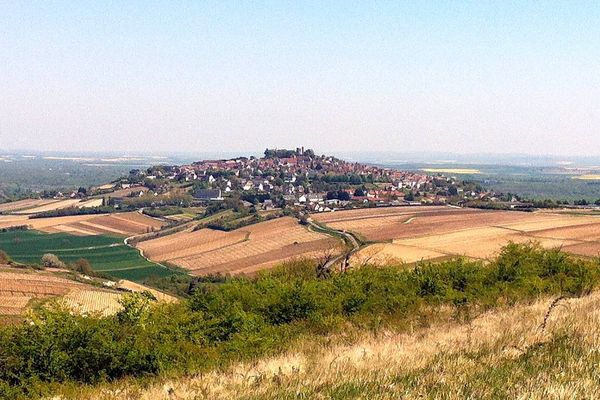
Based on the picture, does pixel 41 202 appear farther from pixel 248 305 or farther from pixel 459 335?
pixel 459 335

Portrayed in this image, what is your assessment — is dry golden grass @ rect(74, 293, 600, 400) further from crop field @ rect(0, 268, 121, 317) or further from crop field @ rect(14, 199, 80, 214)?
crop field @ rect(14, 199, 80, 214)

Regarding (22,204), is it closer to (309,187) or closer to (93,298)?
(309,187)

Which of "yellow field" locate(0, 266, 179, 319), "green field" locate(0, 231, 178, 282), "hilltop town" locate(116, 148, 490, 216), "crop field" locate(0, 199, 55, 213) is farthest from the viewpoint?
"hilltop town" locate(116, 148, 490, 216)

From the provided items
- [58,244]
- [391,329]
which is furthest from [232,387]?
[58,244]

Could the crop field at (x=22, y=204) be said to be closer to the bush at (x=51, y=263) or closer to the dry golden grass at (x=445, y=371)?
the bush at (x=51, y=263)

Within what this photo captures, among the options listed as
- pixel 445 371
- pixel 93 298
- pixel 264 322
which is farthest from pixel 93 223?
pixel 445 371

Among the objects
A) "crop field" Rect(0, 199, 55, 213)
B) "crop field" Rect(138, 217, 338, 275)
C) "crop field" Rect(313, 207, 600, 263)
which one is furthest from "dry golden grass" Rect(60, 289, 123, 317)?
"crop field" Rect(0, 199, 55, 213)
